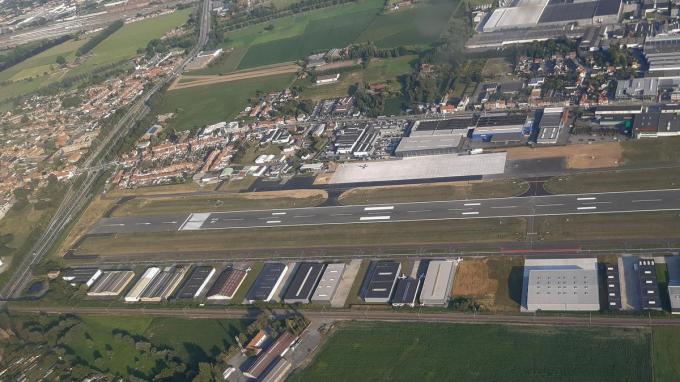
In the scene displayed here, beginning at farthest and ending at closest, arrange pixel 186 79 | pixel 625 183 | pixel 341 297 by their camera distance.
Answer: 1. pixel 186 79
2. pixel 625 183
3. pixel 341 297

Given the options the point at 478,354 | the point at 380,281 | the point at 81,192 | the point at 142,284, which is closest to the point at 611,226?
the point at 478,354

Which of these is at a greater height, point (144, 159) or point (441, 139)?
point (441, 139)

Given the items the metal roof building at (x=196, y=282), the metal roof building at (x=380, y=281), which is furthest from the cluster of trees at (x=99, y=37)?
the metal roof building at (x=380, y=281)

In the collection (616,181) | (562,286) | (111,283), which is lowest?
(111,283)

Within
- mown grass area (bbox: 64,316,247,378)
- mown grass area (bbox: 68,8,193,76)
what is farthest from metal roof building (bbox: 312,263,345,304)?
mown grass area (bbox: 68,8,193,76)

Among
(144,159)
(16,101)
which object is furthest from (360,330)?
(16,101)

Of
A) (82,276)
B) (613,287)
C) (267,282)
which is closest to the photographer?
(613,287)

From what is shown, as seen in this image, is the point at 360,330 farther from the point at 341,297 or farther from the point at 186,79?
the point at 186,79

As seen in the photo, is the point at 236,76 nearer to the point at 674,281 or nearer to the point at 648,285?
the point at 648,285
